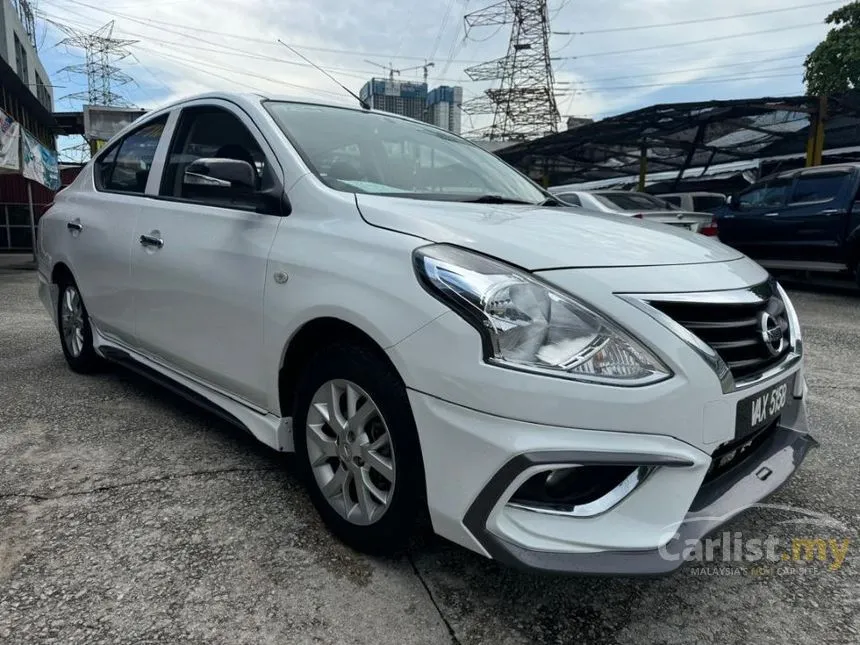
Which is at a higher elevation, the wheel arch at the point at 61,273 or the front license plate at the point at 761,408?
the wheel arch at the point at 61,273

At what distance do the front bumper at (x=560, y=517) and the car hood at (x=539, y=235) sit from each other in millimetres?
473

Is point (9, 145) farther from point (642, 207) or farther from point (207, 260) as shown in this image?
point (207, 260)

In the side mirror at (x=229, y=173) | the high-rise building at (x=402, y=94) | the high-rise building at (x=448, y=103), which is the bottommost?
the side mirror at (x=229, y=173)

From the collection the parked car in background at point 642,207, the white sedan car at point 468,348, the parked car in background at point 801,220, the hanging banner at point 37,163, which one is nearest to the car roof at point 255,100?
the white sedan car at point 468,348

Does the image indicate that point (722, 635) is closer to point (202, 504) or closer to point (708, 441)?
point (708, 441)

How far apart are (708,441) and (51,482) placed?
254cm

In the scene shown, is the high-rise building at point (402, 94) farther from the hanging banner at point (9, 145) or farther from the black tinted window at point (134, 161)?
the black tinted window at point (134, 161)

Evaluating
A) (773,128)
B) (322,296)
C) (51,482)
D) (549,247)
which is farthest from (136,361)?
(773,128)

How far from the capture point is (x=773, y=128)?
14.8m

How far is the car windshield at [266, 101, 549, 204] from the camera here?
2430 millimetres

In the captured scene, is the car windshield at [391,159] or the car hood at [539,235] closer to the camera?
the car hood at [539,235]

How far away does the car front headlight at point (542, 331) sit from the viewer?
1.59 metres

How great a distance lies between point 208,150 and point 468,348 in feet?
6.39

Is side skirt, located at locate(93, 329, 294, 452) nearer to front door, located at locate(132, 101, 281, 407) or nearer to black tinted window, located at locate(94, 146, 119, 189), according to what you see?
front door, located at locate(132, 101, 281, 407)
